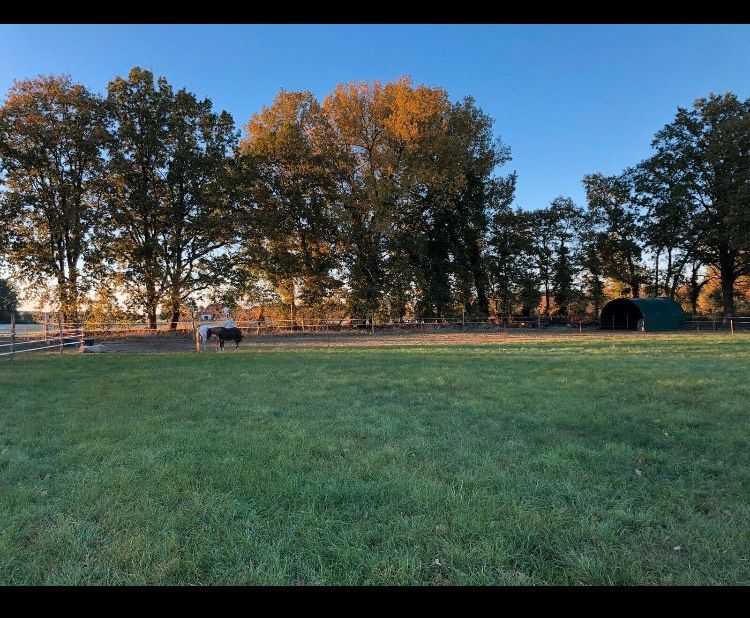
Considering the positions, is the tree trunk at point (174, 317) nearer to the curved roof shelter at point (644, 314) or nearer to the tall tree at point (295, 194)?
the tall tree at point (295, 194)

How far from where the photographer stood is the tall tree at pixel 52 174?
849 inches

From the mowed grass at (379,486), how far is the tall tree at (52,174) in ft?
62.4

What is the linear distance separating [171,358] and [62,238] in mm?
15359

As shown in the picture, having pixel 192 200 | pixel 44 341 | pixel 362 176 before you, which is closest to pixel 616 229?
pixel 362 176

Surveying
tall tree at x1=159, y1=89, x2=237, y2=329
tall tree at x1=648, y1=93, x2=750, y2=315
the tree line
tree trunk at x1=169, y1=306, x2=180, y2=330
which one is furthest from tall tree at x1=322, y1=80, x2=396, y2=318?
tall tree at x1=648, y1=93, x2=750, y2=315

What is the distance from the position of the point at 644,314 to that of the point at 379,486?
28.8 m

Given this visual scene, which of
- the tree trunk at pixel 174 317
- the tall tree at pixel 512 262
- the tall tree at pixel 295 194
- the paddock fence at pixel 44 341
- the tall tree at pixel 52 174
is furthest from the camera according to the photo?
the tall tree at pixel 512 262

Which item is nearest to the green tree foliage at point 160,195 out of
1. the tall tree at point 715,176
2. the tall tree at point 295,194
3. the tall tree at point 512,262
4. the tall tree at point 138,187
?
the tall tree at point 138,187

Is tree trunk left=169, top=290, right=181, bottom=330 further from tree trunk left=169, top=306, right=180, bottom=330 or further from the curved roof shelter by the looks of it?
the curved roof shelter

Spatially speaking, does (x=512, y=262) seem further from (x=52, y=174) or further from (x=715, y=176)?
(x=52, y=174)

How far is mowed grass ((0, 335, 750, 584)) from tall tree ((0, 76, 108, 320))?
749 inches

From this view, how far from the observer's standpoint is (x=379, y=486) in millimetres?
3459

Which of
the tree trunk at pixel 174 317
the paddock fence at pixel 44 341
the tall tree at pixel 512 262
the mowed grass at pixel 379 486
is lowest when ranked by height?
the mowed grass at pixel 379 486

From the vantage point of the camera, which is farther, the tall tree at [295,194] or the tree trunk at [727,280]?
the tree trunk at [727,280]
